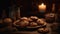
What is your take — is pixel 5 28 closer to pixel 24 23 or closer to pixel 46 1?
pixel 24 23

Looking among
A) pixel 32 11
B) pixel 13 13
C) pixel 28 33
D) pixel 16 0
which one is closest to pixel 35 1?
pixel 32 11

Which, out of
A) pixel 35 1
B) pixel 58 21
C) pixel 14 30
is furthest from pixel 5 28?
pixel 35 1

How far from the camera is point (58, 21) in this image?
1.41 metres

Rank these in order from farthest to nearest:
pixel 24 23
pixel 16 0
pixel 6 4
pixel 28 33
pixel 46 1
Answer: pixel 46 1, pixel 6 4, pixel 16 0, pixel 24 23, pixel 28 33

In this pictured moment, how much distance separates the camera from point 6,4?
191cm

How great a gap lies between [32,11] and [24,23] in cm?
77

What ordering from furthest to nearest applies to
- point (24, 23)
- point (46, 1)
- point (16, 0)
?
1. point (46, 1)
2. point (16, 0)
3. point (24, 23)

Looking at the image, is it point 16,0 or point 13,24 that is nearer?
point 13,24

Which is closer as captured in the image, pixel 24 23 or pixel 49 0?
pixel 24 23

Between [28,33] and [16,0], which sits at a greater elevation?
[16,0]

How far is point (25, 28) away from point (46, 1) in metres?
0.88

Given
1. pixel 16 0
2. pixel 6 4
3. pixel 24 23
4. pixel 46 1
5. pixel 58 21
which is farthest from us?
pixel 46 1

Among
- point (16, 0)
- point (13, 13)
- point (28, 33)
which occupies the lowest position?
point (28, 33)

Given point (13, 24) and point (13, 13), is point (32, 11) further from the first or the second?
point (13, 24)
